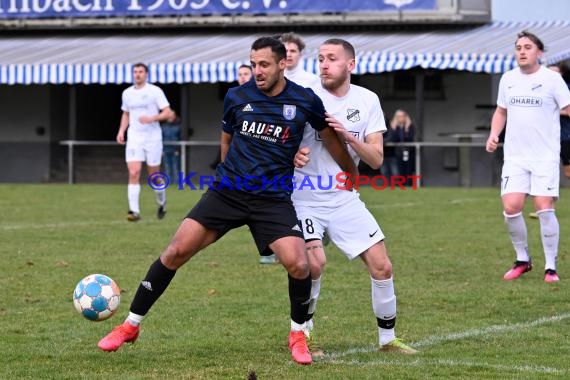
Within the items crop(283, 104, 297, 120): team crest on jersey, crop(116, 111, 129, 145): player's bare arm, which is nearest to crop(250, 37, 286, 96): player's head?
crop(283, 104, 297, 120): team crest on jersey

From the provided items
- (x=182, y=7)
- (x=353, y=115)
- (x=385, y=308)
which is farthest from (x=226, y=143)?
(x=182, y=7)

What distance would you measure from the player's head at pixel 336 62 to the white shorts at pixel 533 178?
12.6ft

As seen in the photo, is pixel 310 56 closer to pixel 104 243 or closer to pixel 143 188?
pixel 143 188

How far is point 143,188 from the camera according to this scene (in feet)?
89.4

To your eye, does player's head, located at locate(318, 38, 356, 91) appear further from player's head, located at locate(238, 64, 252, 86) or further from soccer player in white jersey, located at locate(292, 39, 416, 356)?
player's head, located at locate(238, 64, 252, 86)

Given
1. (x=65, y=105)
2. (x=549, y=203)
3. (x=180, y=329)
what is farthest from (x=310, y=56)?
(x=180, y=329)

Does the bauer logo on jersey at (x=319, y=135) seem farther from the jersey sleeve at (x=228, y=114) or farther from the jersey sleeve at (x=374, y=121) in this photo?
the jersey sleeve at (x=228, y=114)

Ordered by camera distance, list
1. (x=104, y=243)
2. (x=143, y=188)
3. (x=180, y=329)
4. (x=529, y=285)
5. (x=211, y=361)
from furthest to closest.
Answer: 1. (x=143, y=188)
2. (x=104, y=243)
3. (x=529, y=285)
4. (x=180, y=329)
5. (x=211, y=361)

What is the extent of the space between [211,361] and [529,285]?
173 inches

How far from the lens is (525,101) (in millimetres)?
11078

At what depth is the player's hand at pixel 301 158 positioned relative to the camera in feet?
24.3

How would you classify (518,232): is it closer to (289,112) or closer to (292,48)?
(292,48)

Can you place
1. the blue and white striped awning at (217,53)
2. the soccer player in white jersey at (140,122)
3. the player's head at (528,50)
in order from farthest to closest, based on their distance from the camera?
the blue and white striped awning at (217,53) < the soccer player in white jersey at (140,122) < the player's head at (528,50)

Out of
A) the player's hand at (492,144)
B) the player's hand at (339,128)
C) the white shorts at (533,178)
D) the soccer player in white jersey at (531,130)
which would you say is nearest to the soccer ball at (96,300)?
the player's hand at (339,128)
